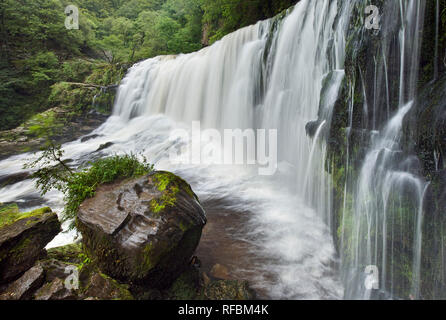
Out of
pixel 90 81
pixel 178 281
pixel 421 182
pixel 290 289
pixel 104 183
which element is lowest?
pixel 290 289

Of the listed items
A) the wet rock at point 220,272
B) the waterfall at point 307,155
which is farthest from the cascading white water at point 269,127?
the wet rock at point 220,272

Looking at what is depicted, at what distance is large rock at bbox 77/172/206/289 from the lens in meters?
Result: 2.76

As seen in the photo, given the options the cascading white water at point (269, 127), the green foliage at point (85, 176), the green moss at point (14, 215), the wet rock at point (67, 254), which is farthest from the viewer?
the cascading white water at point (269, 127)

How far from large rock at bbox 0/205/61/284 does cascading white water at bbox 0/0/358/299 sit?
1157 mm

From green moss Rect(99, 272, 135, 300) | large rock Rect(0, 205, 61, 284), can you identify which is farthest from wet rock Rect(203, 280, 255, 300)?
large rock Rect(0, 205, 61, 284)

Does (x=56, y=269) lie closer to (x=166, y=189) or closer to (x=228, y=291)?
(x=166, y=189)

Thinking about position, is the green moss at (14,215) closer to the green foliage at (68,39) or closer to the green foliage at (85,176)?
the green foliage at (85,176)

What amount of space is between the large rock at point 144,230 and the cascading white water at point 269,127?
1304 millimetres

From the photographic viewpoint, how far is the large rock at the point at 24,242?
117 inches

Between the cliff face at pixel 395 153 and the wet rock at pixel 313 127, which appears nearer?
the cliff face at pixel 395 153
